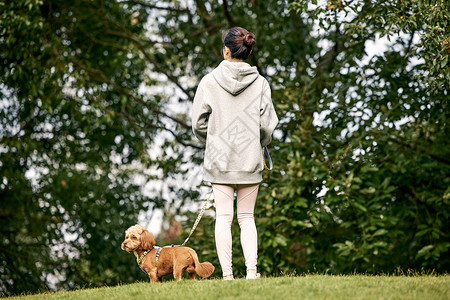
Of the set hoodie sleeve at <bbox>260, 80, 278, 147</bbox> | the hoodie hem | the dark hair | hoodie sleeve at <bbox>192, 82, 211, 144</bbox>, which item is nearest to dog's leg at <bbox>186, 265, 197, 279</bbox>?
the hoodie hem

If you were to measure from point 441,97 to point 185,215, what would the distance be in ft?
13.8

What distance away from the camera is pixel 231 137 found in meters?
5.00

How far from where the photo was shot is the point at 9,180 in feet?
38.3

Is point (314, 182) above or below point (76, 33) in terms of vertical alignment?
below

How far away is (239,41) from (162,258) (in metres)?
1.95

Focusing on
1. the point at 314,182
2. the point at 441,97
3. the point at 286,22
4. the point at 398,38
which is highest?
the point at 286,22

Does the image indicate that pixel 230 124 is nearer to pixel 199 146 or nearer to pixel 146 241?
pixel 146 241

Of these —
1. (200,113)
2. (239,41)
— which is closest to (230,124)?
(200,113)

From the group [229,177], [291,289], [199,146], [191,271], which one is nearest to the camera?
[291,289]

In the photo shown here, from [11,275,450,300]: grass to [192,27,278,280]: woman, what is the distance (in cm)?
38

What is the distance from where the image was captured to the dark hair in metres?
5.04

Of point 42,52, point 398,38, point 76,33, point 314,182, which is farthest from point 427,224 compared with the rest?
point 76,33

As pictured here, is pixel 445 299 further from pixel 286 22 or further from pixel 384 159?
pixel 286 22

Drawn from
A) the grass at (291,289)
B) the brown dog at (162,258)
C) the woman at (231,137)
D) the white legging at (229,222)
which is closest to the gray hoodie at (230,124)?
the woman at (231,137)
